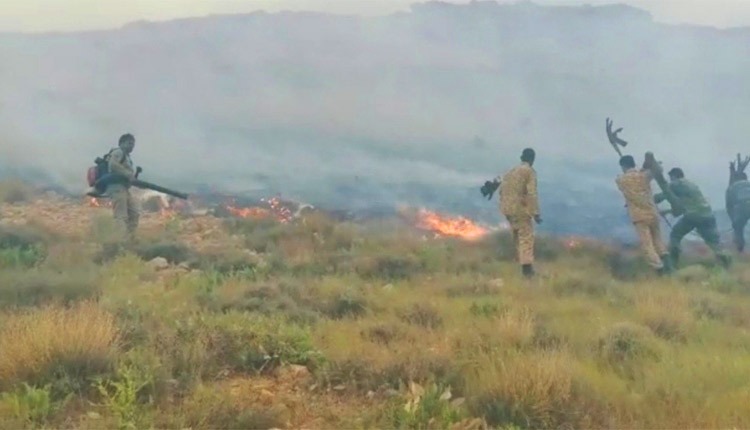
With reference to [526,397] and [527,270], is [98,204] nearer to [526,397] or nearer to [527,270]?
[527,270]

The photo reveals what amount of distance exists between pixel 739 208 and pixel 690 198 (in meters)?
3.93

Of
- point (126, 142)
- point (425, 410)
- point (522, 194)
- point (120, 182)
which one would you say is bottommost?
point (425, 410)

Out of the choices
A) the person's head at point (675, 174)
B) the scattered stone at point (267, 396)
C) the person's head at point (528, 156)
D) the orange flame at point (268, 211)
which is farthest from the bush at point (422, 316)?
the orange flame at point (268, 211)

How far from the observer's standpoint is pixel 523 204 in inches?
465

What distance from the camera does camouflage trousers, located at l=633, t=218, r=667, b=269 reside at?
41.5 feet

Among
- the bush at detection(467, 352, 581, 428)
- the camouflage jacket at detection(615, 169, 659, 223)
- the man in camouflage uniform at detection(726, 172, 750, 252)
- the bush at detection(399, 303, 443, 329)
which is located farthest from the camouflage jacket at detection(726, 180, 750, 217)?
the bush at detection(467, 352, 581, 428)

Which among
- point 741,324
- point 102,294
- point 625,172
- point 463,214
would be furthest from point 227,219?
point 741,324

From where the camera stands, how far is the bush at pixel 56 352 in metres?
5.04

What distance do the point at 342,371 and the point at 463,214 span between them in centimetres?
1520

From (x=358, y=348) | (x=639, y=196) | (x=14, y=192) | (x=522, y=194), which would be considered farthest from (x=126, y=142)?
(x=14, y=192)

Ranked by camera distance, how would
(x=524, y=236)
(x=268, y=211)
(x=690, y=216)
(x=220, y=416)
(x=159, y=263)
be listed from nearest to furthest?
(x=220, y=416)
(x=159, y=263)
(x=524, y=236)
(x=690, y=216)
(x=268, y=211)

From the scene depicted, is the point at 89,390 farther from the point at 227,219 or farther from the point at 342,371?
the point at 227,219

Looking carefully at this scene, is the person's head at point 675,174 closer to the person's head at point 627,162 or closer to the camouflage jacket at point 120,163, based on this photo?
the person's head at point 627,162

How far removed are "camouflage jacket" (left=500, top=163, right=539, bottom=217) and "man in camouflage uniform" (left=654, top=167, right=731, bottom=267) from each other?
2.56 meters
